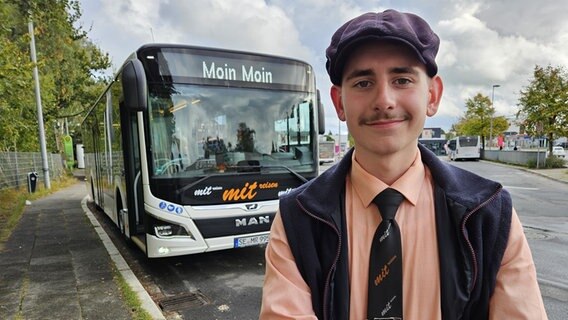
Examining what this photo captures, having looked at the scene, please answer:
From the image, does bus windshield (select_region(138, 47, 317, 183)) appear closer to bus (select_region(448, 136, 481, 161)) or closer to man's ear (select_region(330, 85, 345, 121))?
man's ear (select_region(330, 85, 345, 121))

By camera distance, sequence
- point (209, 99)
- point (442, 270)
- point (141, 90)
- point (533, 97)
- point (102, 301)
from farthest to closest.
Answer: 1. point (533, 97)
2. point (209, 99)
3. point (141, 90)
4. point (102, 301)
5. point (442, 270)

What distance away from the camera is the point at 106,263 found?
5797 millimetres

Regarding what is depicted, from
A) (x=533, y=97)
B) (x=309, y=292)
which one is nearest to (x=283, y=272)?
(x=309, y=292)

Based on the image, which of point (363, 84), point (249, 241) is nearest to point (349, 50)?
point (363, 84)

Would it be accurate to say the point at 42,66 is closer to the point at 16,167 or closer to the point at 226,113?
the point at 16,167

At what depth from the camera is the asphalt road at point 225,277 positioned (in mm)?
4215

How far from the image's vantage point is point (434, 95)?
132 cm

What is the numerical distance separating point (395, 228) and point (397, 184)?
5.7 inches

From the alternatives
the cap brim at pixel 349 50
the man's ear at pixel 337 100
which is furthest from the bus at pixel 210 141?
the cap brim at pixel 349 50

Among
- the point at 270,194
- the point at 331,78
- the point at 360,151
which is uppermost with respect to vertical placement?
the point at 331,78

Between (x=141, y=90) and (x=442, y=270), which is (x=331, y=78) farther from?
A: (x=141, y=90)

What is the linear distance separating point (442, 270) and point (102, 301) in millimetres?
4220

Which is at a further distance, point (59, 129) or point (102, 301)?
point (59, 129)

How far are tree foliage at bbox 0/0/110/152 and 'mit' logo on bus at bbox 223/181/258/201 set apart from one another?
18.0 feet
